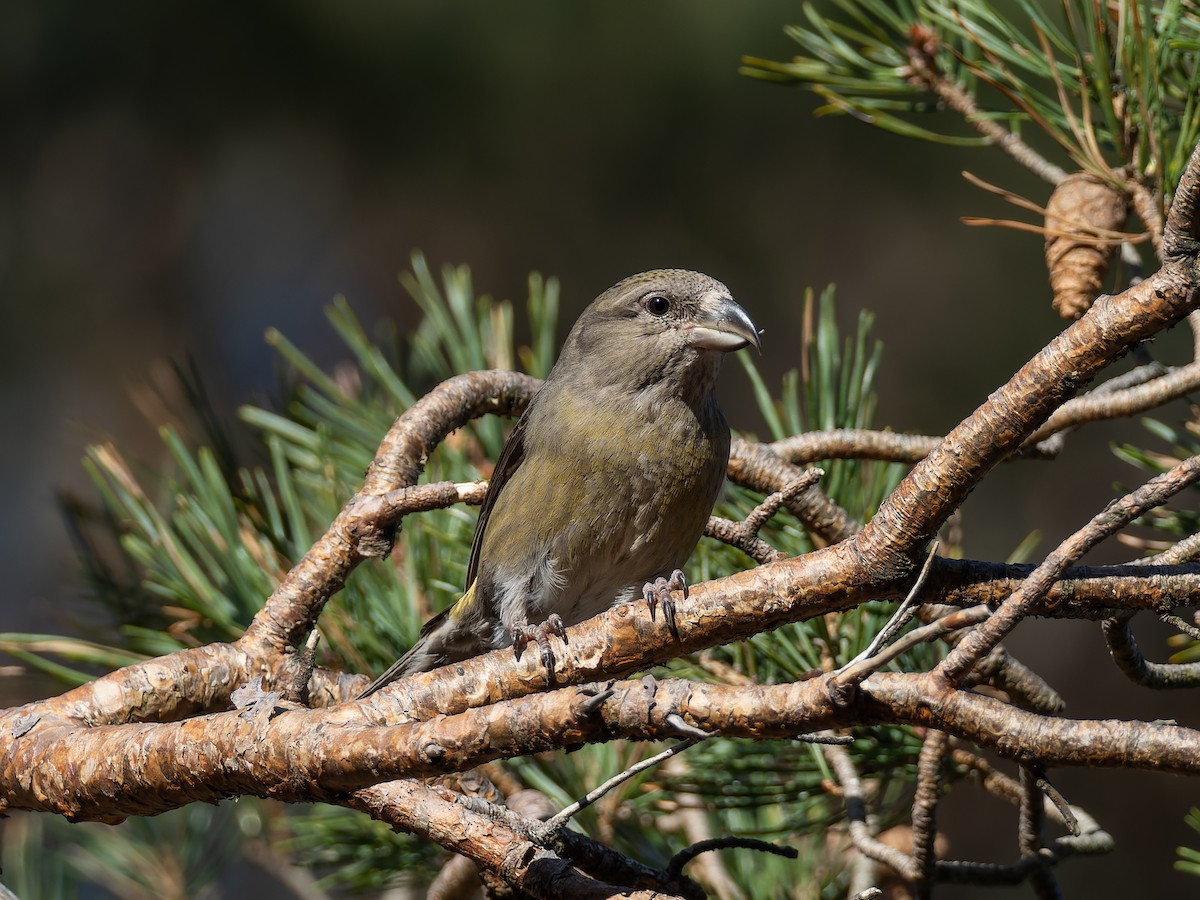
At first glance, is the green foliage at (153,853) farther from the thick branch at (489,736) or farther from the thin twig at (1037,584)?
the thin twig at (1037,584)

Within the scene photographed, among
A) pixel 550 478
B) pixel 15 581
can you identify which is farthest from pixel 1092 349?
pixel 15 581

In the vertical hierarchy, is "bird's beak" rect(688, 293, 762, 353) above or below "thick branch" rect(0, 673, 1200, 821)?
above

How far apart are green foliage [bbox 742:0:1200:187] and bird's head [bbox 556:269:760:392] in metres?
0.62

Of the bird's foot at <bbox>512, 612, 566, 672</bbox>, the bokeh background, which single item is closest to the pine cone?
the bird's foot at <bbox>512, 612, 566, 672</bbox>

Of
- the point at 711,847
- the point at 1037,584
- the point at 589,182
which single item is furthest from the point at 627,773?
the point at 589,182

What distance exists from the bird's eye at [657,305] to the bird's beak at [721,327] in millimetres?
103

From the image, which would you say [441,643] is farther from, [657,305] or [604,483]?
[657,305]

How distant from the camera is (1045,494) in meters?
6.27

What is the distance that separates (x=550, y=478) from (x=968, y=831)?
3591mm

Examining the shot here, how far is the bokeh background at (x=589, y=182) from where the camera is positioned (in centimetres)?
578

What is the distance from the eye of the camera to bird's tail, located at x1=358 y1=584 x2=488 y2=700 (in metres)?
2.95

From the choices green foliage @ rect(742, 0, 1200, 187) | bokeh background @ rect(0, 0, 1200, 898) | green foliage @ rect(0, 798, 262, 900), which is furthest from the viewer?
bokeh background @ rect(0, 0, 1200, 898)

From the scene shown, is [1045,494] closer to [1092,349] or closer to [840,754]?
[840,754]

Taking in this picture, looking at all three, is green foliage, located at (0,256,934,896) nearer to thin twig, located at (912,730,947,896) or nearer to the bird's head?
the bird's head
